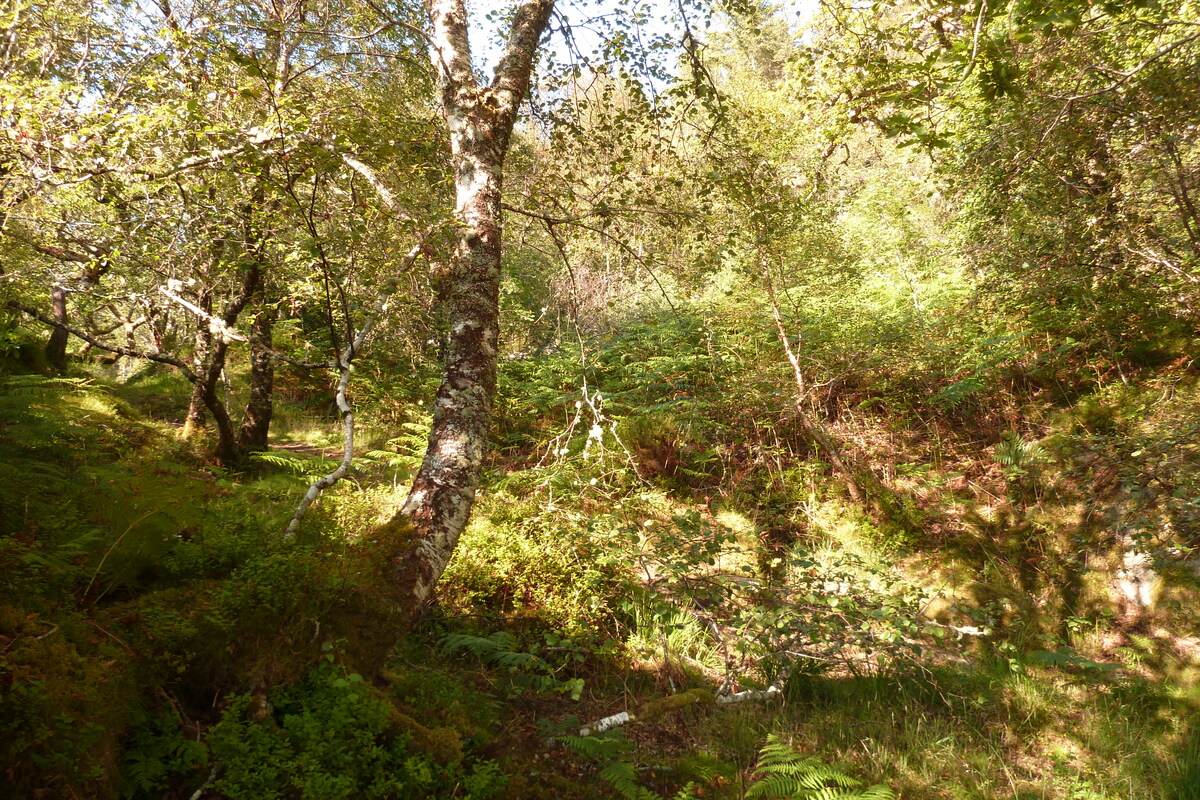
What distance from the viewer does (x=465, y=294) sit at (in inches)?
152

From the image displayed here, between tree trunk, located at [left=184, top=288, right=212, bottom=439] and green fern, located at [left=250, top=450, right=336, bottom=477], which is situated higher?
tree trunk, located at [left=184, top=288, right=212, bottom=439]

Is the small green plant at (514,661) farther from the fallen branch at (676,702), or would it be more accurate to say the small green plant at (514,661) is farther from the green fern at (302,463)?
the green fern at (302,463)

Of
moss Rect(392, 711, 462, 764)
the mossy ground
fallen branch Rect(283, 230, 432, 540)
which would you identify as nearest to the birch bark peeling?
the mossy ground

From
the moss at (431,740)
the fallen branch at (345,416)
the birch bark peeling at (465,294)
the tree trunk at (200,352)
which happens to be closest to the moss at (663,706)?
the moss at (431,740)

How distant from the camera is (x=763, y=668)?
186 inches

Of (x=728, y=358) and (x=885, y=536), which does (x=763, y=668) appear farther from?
(x=728, y=358)

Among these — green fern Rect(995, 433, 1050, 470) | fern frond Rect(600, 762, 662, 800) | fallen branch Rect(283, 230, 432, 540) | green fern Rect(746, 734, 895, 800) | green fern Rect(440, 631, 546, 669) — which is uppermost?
green fern Rect(995, 433, 1050, 470)

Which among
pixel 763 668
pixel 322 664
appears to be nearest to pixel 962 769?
pixel 763 668

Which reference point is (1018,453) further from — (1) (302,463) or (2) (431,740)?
(1) (302,463)

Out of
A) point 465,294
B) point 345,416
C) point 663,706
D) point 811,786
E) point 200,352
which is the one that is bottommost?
point 663,706

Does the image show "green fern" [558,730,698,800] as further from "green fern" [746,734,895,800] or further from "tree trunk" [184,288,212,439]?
"tree trunk" [184,288,212,439]

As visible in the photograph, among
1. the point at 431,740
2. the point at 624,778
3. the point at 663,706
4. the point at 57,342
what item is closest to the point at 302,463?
the point at 431,740

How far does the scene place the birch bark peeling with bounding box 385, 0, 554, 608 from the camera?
333cm

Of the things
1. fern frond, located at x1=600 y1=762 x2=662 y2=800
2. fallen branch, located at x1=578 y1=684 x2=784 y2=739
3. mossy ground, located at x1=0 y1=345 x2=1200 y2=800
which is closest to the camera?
mossy ground, located at x1=0 y1=345 x2=1200 y2=800
